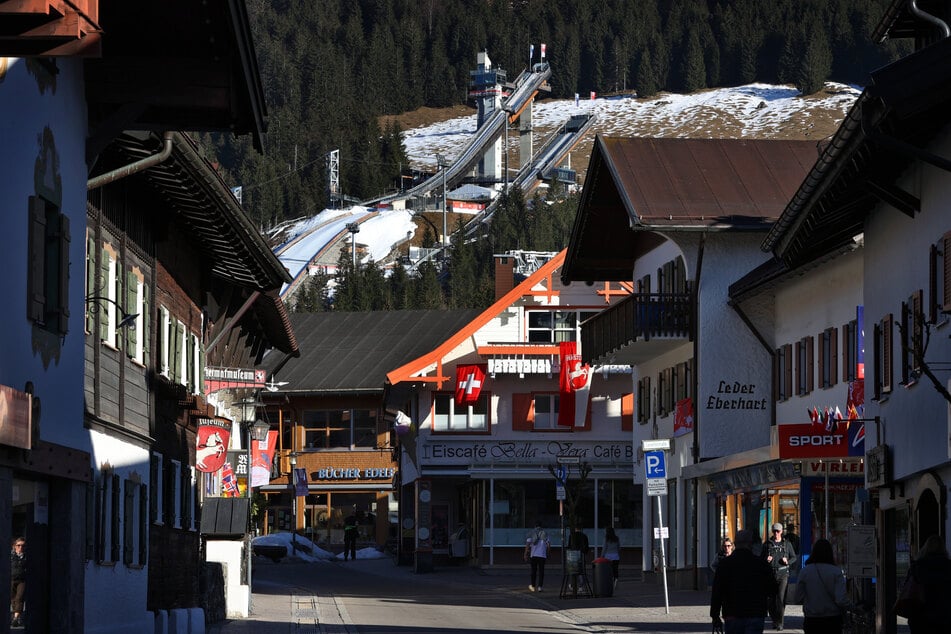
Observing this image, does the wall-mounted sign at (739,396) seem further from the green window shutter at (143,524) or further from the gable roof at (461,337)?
the gable roof at (461,337)

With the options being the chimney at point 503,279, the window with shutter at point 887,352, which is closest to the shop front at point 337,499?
the chimney at point 503,279

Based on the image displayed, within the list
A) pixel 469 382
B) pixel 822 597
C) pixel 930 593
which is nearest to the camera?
pixel 930 593

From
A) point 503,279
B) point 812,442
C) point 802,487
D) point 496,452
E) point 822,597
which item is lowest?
point 822,597

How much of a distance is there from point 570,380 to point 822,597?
4049 centimetres

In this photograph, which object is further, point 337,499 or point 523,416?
point 337,499

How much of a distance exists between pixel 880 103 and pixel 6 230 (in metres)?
7.72

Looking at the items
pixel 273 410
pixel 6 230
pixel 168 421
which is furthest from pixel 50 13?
pixel 273 410

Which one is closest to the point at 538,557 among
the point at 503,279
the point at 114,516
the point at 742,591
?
A: the point at 114,516

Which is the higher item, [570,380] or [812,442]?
[570,380]

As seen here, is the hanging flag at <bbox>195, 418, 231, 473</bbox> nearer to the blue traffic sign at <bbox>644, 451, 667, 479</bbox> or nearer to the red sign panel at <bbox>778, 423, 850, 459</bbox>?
the blue traffic sign at <bbox>644, 451, 667, 479</bbox>

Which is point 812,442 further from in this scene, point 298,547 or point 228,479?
point 298,547

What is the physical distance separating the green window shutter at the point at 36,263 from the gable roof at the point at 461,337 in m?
41.0

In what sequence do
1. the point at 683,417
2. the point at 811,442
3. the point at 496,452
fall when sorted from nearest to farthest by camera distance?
the point at 811,442
the point at 683,417
the point at 496,452

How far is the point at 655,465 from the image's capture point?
30062 millimetres
